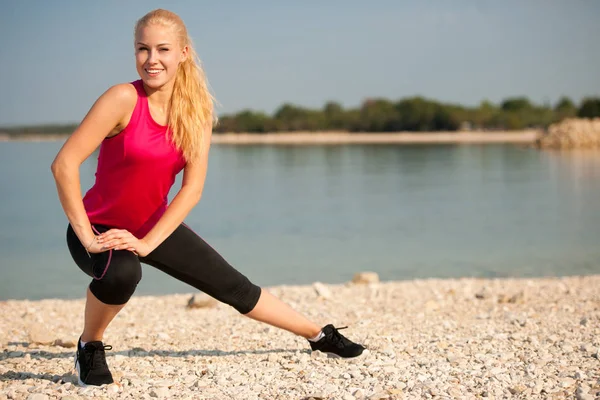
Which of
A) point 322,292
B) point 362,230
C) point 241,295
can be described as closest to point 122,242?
point 241,295

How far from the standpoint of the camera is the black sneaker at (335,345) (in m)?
4.27

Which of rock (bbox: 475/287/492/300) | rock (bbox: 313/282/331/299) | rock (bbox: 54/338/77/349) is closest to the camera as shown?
rock (bbox: 54/338/77/349)

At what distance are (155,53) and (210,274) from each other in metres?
1.21

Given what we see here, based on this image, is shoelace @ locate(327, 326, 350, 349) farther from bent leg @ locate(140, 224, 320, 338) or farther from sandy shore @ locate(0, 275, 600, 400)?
bent leg @ locate(140, 224, 320, 338)

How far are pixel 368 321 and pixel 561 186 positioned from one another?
24.0 metres

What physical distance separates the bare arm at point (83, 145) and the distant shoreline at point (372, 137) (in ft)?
311

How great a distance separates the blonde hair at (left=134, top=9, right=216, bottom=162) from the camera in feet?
11.5

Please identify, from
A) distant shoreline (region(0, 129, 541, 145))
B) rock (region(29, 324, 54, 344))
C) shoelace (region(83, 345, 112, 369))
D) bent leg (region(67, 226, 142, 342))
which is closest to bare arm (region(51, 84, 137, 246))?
bent leg (region(67, 226, 142, 342))

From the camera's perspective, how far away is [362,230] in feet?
54.5

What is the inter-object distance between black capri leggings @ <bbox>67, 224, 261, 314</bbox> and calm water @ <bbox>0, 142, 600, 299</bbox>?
19.2ft

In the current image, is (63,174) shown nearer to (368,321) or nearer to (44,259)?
(368,321)

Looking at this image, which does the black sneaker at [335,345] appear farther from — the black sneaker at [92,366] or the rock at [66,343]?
the rock at [66,343]

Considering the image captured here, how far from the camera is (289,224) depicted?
17.8 m

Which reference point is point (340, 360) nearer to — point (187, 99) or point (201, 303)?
point (187, 99)
